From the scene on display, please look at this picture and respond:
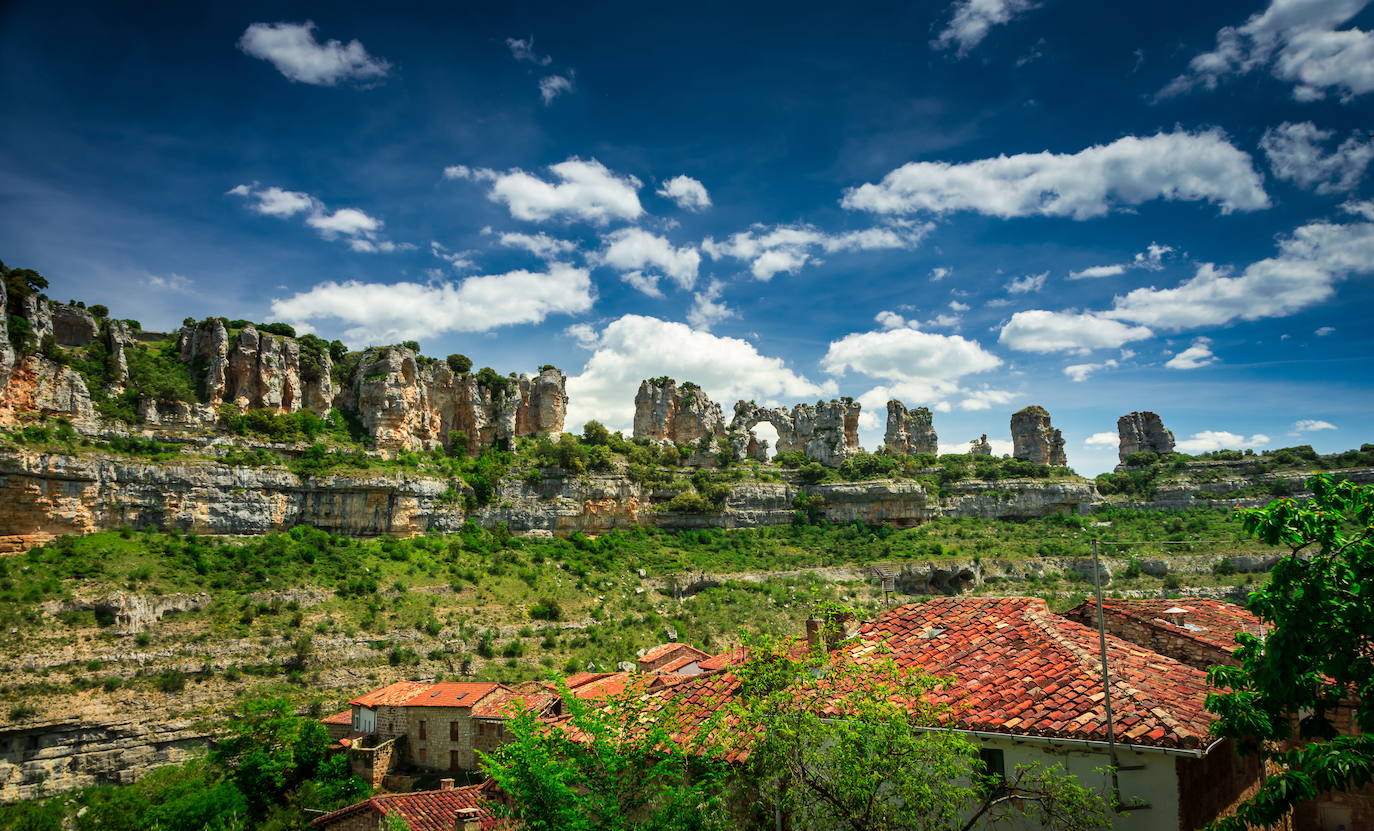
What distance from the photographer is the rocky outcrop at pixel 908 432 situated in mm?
97250

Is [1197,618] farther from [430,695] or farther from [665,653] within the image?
[430,695]

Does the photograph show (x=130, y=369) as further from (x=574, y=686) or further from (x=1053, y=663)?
(x=1053, y=663)

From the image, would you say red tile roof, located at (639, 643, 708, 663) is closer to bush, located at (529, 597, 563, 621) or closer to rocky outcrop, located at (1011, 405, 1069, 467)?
bush, located at (529, 597, 563, 621)

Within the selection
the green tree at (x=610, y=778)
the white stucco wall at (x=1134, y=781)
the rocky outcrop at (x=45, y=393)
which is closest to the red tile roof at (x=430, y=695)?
the green tree at (x=610, y=778)

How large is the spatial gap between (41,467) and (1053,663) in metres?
49.9

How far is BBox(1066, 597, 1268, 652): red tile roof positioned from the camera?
508 inches

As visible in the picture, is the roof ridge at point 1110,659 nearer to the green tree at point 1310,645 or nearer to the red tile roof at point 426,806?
the green tree at point 1310,645

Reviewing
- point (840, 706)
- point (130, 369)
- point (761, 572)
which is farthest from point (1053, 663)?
point (130, 369)

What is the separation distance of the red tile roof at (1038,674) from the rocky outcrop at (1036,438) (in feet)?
294

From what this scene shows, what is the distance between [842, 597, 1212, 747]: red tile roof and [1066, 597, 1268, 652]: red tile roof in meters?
1.12

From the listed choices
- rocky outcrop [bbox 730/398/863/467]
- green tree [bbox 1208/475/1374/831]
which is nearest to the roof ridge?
green tree [bbox 1208/475/1374/831]

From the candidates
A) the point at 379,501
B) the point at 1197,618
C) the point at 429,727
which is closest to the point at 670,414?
the point at 379,501

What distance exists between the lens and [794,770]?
8539 millimetres

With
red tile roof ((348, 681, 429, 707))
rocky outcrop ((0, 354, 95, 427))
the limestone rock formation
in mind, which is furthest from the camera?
the limestone rock formation
